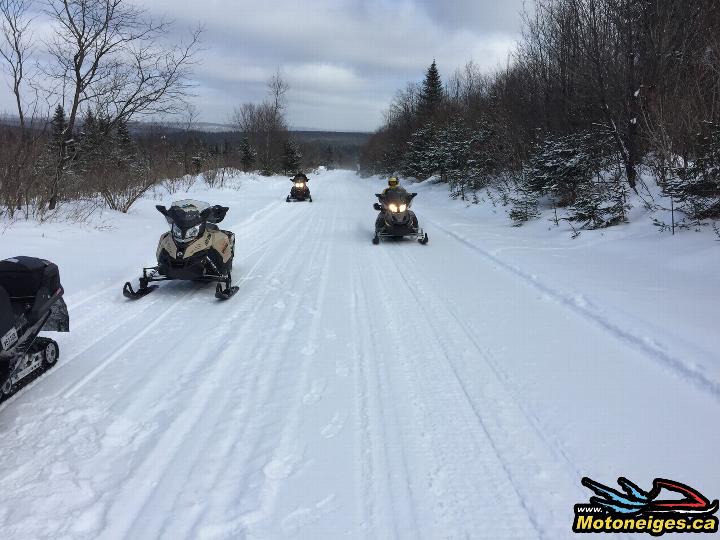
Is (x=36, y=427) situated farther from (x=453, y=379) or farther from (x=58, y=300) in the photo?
(x=453, y=379)

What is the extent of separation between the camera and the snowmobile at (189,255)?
6.49 m

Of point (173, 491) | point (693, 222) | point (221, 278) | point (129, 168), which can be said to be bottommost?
point (173, 491)

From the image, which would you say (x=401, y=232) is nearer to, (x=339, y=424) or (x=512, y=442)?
(x=339, y=424)

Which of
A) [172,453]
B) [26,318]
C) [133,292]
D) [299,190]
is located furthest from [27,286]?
[299,190]

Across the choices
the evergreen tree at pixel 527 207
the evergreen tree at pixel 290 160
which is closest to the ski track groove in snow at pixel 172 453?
the evergreen tree at pixel 527 207

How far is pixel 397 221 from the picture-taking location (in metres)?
11.3

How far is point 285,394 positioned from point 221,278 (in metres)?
3.35

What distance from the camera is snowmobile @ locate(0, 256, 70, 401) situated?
340cm

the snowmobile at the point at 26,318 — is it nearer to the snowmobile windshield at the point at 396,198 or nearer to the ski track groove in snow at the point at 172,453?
the ski track groove in snow at the point at 172,453

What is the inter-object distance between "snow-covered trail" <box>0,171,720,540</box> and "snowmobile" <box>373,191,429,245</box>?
17.8ft

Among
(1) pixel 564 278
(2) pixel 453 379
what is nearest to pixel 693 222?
(1) pixel 564 278

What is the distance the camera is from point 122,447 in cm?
301

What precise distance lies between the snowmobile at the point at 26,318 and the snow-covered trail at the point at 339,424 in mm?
180

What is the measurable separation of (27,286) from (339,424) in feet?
9.39
